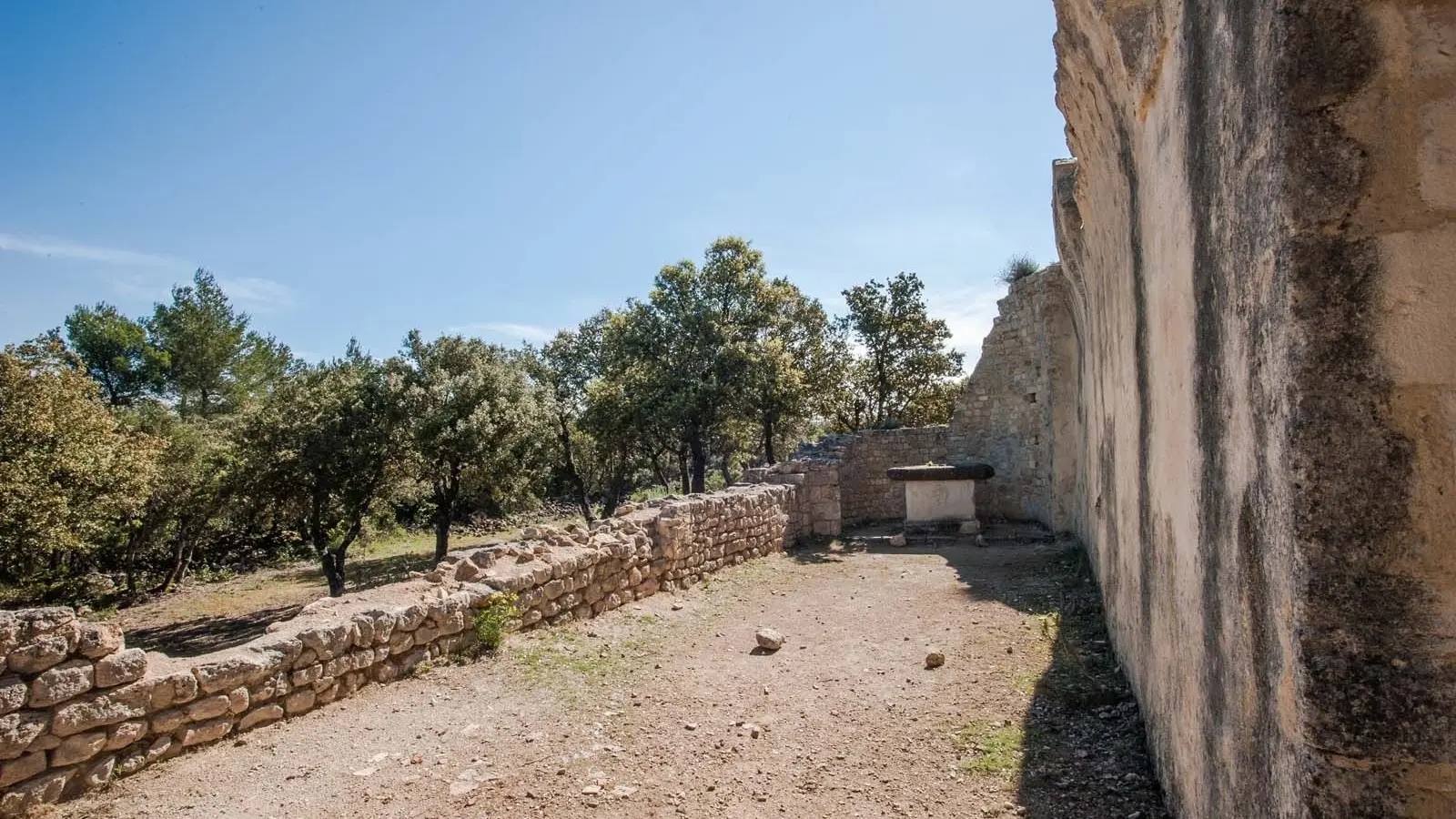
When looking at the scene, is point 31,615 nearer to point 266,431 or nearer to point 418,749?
point 418,749

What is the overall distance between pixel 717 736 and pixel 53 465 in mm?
14212

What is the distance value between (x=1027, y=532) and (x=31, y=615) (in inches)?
483

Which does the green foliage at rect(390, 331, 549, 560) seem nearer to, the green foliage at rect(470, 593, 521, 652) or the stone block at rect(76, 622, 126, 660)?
the green foliage at rect(470, 593, 521, 652)

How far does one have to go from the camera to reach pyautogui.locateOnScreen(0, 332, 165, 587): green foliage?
40.8 feet

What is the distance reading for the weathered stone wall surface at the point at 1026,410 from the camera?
12258 millimetres

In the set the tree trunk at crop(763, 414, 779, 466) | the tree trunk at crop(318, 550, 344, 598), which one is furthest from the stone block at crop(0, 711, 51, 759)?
the tree trunk at crop(763, 414, 779, 466)

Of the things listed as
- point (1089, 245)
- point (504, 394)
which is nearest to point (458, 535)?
point (504, 394)

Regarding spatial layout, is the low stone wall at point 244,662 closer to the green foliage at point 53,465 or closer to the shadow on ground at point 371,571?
the green foliage at point 53,465

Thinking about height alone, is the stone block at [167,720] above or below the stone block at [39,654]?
below

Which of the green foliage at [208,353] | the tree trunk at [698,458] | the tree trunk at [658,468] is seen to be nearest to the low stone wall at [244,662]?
the tree trunk at [698,458]

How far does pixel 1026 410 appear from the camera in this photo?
47.9 feet

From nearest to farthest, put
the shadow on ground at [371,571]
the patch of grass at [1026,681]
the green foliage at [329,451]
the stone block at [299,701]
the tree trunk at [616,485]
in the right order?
the stone block at [299,701]
the patch of grass at [1026,681]
the green foliage at [329,451]
the shadow on ground at [371,571]
the tree trunk at [616,485]

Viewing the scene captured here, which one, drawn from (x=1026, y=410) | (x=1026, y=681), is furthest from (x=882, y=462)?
(x=1026, y=681)

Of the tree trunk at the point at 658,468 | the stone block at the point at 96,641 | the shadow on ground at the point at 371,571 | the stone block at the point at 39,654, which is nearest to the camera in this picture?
the stone block at the point at 39,654
